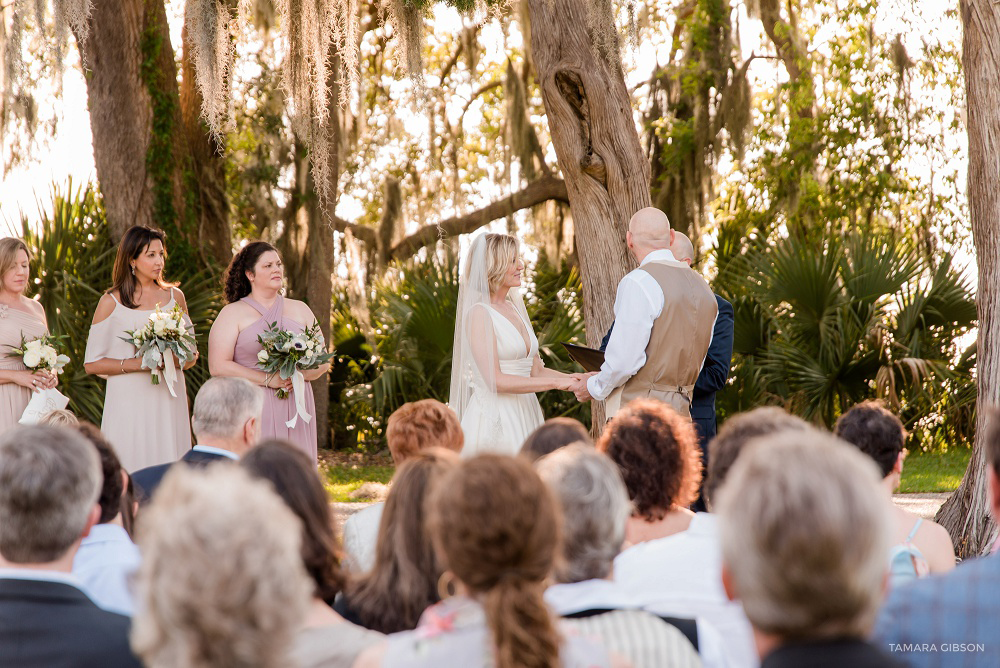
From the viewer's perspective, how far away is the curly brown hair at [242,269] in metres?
Answer: 5.85

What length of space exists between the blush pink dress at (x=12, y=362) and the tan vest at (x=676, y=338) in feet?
11.2

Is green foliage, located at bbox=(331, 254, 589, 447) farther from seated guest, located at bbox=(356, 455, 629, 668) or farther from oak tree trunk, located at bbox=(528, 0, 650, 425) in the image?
seated guest, located at bbox=(356, 455, 629, 668)

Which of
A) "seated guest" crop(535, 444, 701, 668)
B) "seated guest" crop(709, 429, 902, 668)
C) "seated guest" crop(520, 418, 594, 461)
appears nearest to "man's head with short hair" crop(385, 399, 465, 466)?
"seated guest" crop(520, 418, 594, 461)

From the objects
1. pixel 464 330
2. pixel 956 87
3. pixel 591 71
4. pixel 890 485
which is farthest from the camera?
pixel 956 87

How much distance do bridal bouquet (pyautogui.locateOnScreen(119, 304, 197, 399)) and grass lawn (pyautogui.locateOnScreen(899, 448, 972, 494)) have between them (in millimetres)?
5929

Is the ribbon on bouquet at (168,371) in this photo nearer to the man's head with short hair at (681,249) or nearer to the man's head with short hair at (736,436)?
the man's head with short hair at (681,249)

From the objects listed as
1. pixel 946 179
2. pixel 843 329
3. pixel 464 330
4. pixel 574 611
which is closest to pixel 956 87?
pixel 946 179

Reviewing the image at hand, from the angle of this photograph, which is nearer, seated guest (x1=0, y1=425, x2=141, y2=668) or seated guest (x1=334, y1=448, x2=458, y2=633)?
seated guest (x1=0, y1=425, x2=141, y2=668)

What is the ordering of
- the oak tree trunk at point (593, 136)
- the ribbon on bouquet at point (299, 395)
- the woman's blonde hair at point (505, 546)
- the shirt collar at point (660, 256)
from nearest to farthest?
the woman's blonde hair at point (505, 546) → the shirt collar at point (660, 256) → the ribbon on bouquet at point (299, 395) → the oak tree trunk at point (593, 136)

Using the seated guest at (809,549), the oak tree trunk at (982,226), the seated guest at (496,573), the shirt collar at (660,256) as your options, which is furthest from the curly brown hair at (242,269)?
the seated guest at (809,549)

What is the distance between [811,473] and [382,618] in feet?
4.06

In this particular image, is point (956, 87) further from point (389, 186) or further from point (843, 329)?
point (389, 186)

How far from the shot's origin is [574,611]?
7.27 feet

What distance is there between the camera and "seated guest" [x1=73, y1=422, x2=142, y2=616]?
2764 millimetres
